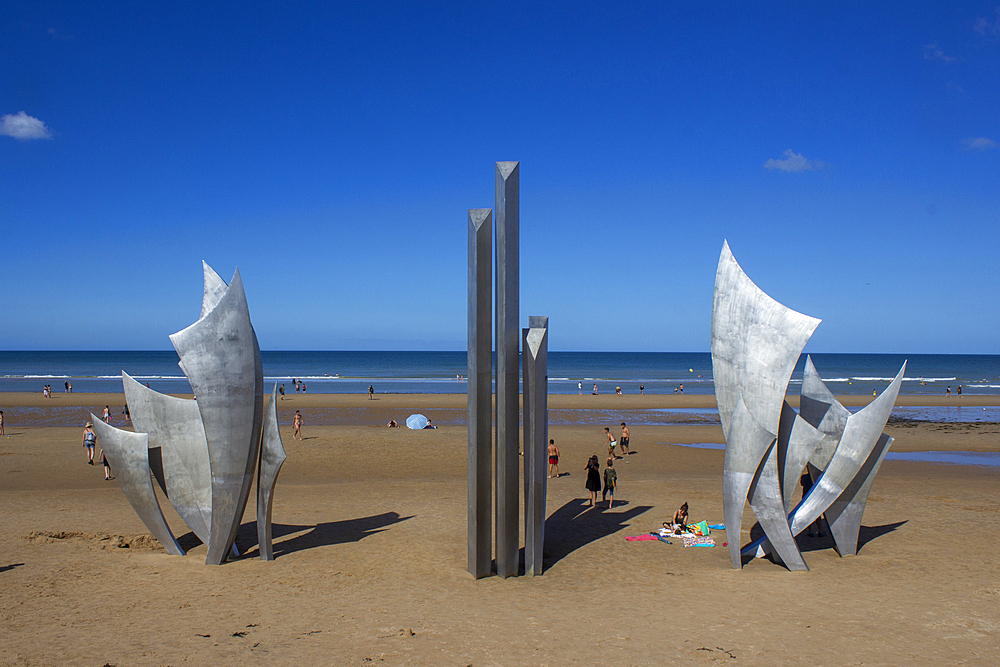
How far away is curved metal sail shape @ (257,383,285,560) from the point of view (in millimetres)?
10953

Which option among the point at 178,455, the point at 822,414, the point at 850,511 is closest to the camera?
the point at 178,455

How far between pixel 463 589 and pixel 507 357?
360 centimetres

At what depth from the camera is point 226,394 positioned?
10.5 meters

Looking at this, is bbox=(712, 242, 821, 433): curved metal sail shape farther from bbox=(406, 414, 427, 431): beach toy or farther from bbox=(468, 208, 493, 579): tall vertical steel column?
bbox=(406, 414, 427, 431): beach toy

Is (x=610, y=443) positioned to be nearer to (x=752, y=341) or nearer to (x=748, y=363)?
(x=748, y=363)

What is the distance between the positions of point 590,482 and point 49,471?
16390 mm

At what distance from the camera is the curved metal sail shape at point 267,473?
11.0 meters

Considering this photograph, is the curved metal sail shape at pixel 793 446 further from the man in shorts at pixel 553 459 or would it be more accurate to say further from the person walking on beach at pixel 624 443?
the person walking on beach at pixel 624 443

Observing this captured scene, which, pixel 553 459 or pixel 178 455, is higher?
pixel 178 455

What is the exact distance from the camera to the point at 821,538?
12648 mm

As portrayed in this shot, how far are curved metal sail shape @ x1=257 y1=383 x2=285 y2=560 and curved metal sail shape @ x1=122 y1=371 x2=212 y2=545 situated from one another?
87 cm

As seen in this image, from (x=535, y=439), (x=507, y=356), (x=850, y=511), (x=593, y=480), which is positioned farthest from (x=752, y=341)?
(x=593, y=480)

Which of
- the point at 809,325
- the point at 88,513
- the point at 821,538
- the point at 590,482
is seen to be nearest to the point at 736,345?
the point at 809,325

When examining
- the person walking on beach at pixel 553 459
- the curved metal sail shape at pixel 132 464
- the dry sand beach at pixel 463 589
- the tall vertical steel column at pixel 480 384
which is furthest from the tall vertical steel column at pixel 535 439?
the person walking on beach at pixel 553 459
